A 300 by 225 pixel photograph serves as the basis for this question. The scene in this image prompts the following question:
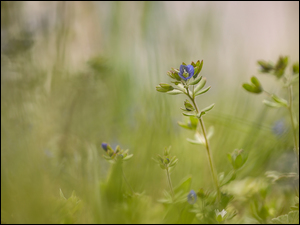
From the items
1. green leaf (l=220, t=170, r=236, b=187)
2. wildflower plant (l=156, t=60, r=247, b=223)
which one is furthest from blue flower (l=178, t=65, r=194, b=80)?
green leaf (l=220, t=170, r=236, b=187)

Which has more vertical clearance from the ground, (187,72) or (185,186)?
(187,72)

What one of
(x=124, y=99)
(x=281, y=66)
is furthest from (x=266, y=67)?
(x=124, y=99)

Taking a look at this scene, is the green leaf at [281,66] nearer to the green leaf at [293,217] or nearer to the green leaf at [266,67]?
the green leaf at [266,67]

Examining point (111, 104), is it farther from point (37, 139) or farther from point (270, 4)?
point (270, 4)

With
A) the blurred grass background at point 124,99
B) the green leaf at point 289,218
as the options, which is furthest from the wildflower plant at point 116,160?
the green leaf at point 289,218

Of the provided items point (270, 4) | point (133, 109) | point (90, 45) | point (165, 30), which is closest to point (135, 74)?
point (133, 109)

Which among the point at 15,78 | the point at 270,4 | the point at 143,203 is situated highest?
the point at 270,4

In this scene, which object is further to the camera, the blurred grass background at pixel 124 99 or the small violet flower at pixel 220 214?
the blurred grass background at pixel 124 99

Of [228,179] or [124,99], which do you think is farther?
[124,99]

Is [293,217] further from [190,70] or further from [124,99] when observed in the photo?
[124,99]
